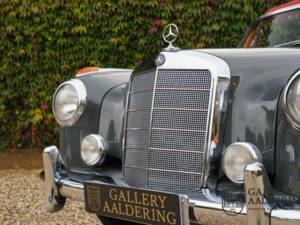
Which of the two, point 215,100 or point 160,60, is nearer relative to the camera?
point 215,100

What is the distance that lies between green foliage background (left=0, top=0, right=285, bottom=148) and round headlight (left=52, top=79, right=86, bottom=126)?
3.54 meters

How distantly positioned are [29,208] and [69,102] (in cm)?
177

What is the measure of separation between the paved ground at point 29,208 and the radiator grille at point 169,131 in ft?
4.67

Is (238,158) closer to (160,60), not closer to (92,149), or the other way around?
(160,60)

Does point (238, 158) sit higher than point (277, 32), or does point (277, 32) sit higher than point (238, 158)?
point (277, 32)

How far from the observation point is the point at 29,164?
6328 millimetres

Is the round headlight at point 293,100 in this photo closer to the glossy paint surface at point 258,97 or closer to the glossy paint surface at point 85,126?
the glossy paint surface at point 258,97

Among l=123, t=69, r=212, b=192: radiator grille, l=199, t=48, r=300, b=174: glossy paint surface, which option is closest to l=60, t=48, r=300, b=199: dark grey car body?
l=199, t=48, r=300, b=174: glossy paint surface

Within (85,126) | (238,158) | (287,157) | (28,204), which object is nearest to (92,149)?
(85,126)

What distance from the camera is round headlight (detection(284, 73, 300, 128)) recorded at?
68.0 inches

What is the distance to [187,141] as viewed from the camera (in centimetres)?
210

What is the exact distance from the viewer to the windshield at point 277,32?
10.1 feet

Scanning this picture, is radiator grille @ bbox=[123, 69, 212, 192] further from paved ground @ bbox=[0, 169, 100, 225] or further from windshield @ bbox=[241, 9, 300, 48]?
paved ground @ bbox=[0, 169, 100, 225]

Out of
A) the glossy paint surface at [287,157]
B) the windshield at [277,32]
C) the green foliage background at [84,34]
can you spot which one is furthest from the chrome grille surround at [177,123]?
the green foliage background at [84,34]
